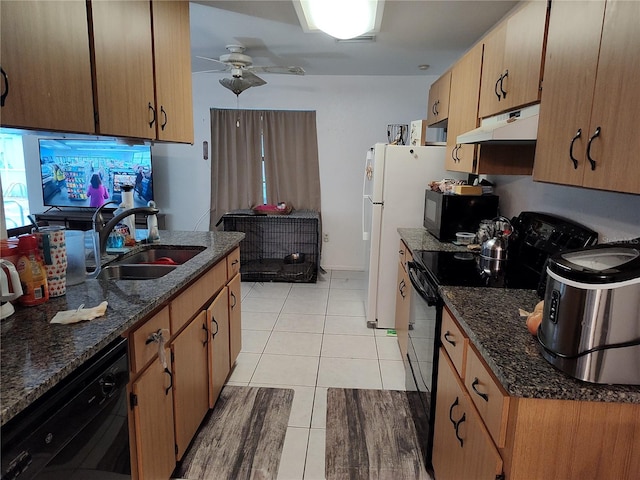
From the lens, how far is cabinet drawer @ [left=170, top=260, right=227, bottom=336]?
5.45 ft

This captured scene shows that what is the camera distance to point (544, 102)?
5.01 ft

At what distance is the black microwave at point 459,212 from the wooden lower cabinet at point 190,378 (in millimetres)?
1650

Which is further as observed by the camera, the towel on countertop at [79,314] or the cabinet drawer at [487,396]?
the towel on countertop at [79,314]

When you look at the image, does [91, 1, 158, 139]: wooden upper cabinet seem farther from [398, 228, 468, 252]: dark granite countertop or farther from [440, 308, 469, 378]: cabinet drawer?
[398, 228, 468, 252]: dark granite countertop

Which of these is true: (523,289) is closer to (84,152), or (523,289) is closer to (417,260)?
(417,260)

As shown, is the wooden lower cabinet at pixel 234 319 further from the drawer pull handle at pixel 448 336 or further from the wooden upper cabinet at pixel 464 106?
the wooden upper cabinet at pixel 464 106

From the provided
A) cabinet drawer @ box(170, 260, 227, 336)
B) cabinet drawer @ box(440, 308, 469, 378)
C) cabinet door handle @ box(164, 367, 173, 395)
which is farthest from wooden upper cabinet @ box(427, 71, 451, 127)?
cabinet door handle @ box(164, 367, 173, 395)

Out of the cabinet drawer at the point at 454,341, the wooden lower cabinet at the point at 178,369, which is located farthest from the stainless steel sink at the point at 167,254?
the cabinet drawer at the point at 454,341

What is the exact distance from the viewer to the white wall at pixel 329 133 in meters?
4.89

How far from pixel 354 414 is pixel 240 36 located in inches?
119

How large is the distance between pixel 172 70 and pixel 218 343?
154cm

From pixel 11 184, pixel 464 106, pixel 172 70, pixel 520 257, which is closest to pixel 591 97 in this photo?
pixel 520 257

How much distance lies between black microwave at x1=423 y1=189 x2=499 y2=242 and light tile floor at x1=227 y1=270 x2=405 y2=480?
1001 millimetres

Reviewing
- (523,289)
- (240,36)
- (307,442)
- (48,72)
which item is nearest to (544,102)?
(523,289)
